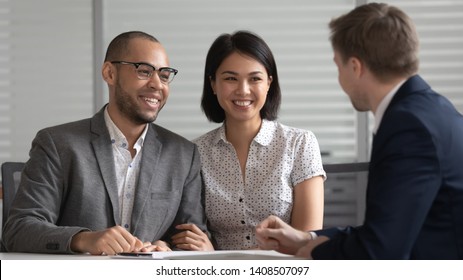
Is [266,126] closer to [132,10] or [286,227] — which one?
[286,227]

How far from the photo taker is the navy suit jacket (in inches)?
64.1

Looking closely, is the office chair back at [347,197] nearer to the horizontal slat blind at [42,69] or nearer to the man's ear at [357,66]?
the man's ear at [357,66]

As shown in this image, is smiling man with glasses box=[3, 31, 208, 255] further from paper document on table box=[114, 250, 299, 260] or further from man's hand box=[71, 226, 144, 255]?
paper document on table box=[114, 250, 299, 260]

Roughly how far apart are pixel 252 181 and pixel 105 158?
58cm

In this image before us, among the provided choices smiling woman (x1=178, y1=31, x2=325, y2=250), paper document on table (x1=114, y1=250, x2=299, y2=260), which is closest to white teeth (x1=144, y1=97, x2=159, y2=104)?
smiling woman (x1=178, y1=31, x2=325, y2=250)

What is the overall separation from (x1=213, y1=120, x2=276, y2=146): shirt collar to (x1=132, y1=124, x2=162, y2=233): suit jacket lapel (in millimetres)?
279

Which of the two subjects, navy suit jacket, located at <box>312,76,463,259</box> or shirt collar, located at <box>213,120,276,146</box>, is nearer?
navy suit jacket, located at <box>312,76,463,259</box>

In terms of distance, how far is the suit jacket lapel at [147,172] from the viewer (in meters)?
2.60

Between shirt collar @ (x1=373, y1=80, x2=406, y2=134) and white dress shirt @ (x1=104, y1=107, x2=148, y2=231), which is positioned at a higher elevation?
shirt collar @ (x1=373, y1=80, x2=406, y2=134)

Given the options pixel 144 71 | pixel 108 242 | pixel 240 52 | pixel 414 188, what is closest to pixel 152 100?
pixel 144 71

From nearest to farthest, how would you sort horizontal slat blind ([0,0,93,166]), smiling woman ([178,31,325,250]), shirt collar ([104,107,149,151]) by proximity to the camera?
1. shirt collar ([104,107,149,151])
2. smiling woman ([178,31,325,250])
3. horizontal slat blind ([0,0,93,166])

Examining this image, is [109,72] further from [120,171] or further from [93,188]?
[93,188]

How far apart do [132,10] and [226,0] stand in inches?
23.9
